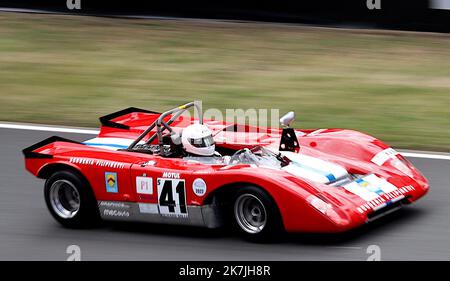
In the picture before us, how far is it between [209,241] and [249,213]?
43 cm

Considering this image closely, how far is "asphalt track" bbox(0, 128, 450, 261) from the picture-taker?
855cm

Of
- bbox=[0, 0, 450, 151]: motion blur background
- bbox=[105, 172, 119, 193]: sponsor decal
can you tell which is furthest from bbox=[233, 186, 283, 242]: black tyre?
bbox=[0, 0, 450, 151]: motion blur background

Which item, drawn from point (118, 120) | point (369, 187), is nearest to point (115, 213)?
point (118, 120)

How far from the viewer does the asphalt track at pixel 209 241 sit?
8.55 meters

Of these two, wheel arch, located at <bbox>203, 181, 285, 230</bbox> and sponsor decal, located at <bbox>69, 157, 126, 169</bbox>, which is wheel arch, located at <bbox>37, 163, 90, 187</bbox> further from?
wheel arch, located at <bbox>203, 181, 285, 230</bbox>

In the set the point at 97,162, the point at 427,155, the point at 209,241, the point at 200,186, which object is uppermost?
the point at 97,162

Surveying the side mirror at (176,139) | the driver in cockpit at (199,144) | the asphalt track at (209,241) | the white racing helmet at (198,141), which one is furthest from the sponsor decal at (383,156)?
the side mirror at (176,139)

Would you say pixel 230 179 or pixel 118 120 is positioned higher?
pixel 118 120

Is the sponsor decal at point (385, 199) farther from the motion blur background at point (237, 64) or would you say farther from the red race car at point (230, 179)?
the motion blur background at point (237, 64)

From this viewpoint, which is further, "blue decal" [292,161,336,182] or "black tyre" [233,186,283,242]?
"blue decal" [292,161,336,182]

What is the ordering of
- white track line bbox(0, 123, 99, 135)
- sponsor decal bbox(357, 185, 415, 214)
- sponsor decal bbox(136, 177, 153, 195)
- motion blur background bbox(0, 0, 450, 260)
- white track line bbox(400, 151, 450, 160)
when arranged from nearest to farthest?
sponsor decal bbox(357, 185, 415, 214) < sponsor decal bbox(136, 177, 153, 195) < white track line bbox(400, 151, 450, 160) < motion blur background bbox(0, 0, 450, 260) < white track line bbox(0, 123, 99, 135)

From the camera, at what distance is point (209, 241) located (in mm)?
8930

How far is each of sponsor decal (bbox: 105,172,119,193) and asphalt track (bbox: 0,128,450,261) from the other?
1.29 feet

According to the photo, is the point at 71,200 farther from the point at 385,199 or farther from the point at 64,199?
the point at 385,199
